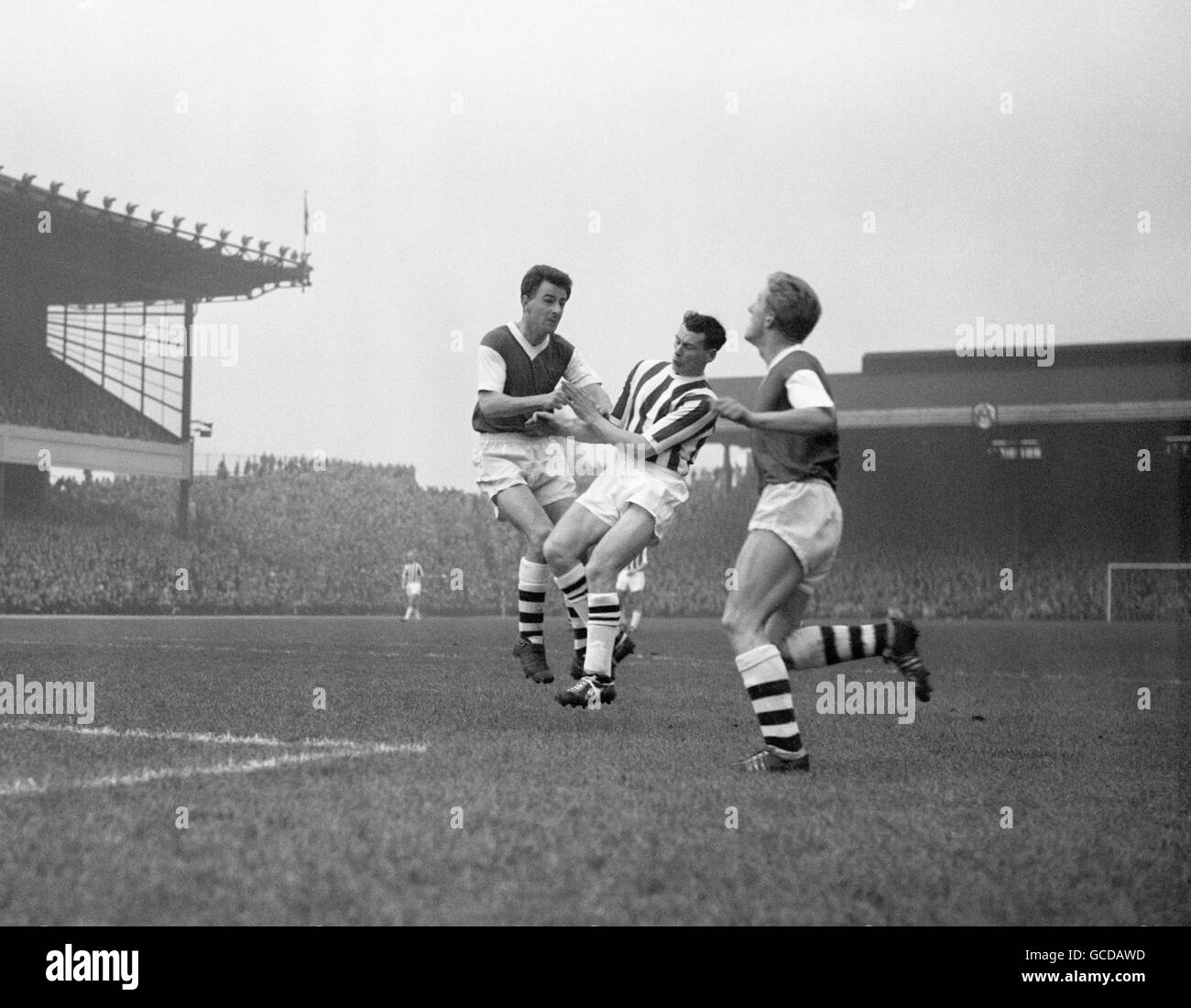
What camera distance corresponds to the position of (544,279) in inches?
322

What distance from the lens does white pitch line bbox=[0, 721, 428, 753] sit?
19.6 ft

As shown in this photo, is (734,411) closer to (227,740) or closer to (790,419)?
(790,419)

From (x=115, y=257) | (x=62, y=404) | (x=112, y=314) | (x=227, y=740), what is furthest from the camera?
(x=112, y=314)

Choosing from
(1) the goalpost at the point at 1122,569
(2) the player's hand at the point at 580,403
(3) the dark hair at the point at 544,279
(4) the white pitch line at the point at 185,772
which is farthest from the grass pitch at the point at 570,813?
(1) the goalpost at the point at 1122,569

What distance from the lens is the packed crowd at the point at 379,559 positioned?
3172 centimetres

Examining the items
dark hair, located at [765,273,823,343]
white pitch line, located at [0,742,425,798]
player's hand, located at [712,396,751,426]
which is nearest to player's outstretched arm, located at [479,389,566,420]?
dark hair, located at [765,273,823,343]

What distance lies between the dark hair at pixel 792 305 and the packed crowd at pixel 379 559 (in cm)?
2608

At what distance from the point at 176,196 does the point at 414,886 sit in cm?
3239

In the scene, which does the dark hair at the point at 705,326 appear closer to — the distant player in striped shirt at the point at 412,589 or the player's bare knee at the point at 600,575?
the player's bare knee at the point at 600,575

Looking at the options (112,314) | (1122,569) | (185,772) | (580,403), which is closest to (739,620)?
(185,772)

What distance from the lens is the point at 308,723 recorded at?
691 centimetres

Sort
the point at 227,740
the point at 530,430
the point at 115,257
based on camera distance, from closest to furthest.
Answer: the point at 227,740, the point at 530,430, the point at 115,257

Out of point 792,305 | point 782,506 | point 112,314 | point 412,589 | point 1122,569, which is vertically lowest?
point 412,589

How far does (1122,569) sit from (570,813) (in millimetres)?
32320
